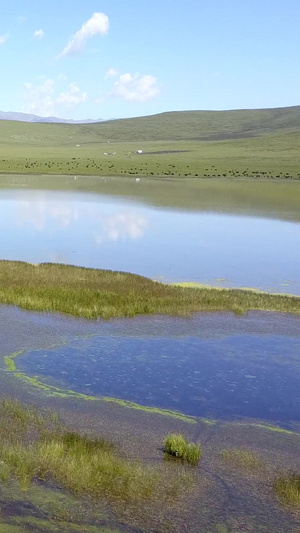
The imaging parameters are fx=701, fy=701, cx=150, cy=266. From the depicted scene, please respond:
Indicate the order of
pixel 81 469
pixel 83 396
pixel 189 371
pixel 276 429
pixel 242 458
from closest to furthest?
1. pixel 81 469
2. pixel 242 458
3. pixel 276 429
4. pixel 83 396
5. pixel 189 371

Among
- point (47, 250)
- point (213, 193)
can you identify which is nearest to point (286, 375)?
point (47, 250)

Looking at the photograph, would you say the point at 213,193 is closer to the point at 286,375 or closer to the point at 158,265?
the point at 158,265

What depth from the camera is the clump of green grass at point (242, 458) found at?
1110cm

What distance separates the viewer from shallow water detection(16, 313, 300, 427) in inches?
550

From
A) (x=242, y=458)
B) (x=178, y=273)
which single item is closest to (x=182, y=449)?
(x=242, y=458)

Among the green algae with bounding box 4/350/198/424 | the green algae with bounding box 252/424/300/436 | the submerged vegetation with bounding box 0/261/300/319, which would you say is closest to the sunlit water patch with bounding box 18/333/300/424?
the green algae with bounding box 4/350/198/424

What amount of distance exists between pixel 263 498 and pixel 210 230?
34.4 metres

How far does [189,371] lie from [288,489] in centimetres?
584

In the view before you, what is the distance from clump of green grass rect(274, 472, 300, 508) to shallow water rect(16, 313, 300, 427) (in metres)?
2.43

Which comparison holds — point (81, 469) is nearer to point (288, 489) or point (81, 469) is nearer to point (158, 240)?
point (288, 489)

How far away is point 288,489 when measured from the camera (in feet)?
33.2

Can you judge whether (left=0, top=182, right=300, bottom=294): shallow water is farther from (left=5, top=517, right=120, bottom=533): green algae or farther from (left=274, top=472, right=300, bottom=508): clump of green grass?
(left=5, top=517, right=120, bottom=533): green algae

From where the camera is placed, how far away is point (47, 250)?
33.9 m

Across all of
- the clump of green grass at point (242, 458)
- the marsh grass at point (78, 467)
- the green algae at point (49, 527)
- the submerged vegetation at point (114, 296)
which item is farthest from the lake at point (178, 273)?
the green algae at point (49, 527)
